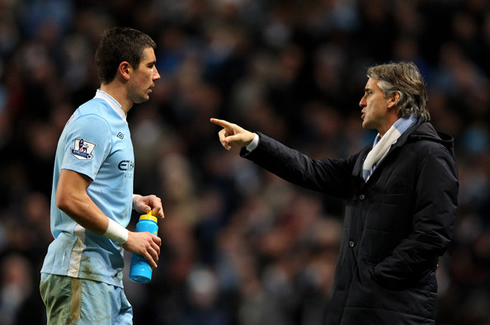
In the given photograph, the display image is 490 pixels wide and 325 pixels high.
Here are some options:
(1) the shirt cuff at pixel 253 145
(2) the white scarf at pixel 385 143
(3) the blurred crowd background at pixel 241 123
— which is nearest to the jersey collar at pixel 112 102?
(1) the shirt cuff at pixel 253 145

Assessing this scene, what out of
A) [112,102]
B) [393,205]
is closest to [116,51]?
[112,102]

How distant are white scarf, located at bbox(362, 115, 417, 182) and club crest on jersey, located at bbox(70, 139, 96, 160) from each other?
1535 millimetres

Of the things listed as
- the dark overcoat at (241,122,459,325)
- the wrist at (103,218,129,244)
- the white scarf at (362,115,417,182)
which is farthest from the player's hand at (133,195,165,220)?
the white scarf at (362,115,417,182)

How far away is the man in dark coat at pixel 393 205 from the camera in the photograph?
12.4 ft

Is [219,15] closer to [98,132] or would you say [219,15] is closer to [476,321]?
[476,321]

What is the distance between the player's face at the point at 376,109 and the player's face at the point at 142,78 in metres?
1.23

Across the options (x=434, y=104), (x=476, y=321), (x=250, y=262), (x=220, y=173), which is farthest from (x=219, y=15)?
(x=476, y=321)

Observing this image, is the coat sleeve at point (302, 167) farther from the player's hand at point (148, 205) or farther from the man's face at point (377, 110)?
the player's hand at point (148, 205)

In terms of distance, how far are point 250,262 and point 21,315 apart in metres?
2.40

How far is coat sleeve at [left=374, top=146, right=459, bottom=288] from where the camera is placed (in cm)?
376

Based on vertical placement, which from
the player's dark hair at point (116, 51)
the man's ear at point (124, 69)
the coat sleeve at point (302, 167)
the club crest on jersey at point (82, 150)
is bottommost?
the coat sleeve at point (302, 167)

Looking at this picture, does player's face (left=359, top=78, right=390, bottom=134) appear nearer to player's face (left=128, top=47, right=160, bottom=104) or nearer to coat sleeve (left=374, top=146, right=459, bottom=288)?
coat sleeve (left=374, top=146, right=459, bottom=288)

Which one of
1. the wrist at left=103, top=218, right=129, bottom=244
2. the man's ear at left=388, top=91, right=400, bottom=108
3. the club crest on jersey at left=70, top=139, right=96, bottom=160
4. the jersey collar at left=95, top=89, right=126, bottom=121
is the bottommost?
the wrist at left=103, top=218, right=129, bottom=244

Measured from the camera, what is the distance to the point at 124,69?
3857mm
